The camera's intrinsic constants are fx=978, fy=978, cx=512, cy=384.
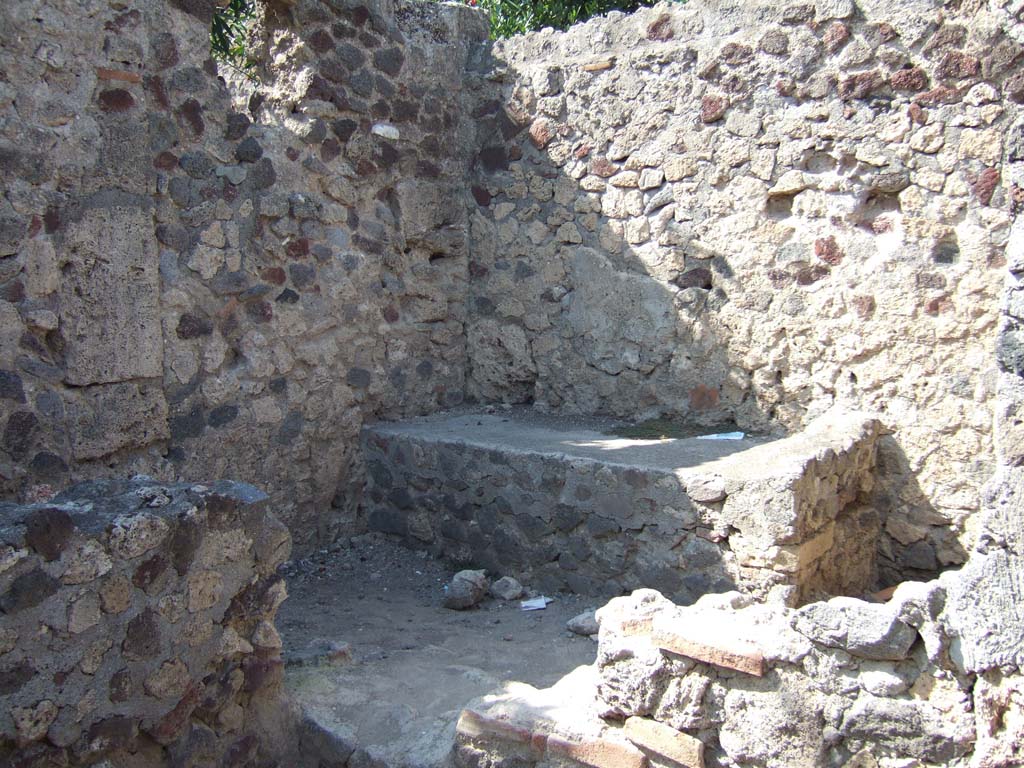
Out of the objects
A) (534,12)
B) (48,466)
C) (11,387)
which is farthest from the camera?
(534,12)

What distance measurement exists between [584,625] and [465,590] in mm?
601

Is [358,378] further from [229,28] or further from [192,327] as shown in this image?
[229,28]

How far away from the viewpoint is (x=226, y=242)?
13.7 ft

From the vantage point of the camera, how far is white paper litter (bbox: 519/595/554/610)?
4141 millimetres

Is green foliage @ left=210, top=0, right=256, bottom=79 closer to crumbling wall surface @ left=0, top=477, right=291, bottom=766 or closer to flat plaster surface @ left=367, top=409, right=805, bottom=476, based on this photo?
flat plaster surface @ left=367, top=409, right=805, bottom=476

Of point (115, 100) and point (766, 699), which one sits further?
point (115, 100)

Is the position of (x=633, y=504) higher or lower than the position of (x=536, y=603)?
higher

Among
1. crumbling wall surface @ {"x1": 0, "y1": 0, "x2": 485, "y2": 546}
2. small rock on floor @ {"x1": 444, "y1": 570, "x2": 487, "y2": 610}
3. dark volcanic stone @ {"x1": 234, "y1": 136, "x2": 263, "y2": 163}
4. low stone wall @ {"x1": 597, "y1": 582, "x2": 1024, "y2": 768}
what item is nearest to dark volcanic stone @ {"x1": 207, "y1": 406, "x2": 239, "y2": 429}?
crumbling wall surface @ {"x1": 0, "y1": 0, "x2": 485, "y2": 546}

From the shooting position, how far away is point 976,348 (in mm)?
3982

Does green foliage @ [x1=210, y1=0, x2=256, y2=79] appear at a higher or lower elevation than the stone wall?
higher

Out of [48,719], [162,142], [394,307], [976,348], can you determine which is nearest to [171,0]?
[162,142]

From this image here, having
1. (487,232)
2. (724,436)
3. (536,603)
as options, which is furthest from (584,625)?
(487,232)

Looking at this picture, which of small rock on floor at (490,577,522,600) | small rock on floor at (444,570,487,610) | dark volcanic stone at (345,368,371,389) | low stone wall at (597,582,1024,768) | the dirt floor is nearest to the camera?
low stone wall at (597,582,1024,768)

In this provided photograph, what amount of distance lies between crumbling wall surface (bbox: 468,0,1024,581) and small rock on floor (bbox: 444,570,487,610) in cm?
123
